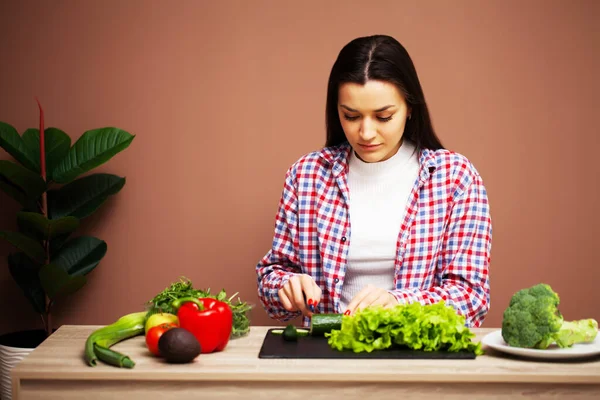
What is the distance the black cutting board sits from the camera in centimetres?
177

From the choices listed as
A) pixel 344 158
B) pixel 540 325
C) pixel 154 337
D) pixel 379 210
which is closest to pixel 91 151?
pixel 344 158

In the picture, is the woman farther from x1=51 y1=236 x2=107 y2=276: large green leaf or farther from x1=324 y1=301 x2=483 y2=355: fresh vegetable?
x1=51 y1=236 x2=107 y2=276: large green leaf

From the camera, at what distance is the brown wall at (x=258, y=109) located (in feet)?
12.4

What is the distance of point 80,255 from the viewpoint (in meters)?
3.70

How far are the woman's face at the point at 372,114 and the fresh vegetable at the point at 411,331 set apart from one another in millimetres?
728

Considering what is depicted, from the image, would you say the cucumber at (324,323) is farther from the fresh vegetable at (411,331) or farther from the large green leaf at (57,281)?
the large green leaf at (57,281)

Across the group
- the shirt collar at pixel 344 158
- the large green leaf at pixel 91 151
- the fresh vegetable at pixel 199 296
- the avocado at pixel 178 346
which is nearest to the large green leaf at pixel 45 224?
the large green leaf at pixel 91 151

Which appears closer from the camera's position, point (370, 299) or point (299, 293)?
point (370, 299)

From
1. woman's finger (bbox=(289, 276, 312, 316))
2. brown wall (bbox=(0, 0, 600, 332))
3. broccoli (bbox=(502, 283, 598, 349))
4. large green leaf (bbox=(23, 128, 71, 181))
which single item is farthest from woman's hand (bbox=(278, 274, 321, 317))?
large green leaf (bbox=(23, 128, 71, 181))

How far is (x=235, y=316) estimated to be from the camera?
2004 mm

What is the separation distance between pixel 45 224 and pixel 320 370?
2.28 metres

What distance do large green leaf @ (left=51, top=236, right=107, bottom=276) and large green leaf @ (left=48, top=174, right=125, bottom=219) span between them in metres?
0.15

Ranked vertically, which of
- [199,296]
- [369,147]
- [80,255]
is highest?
[369,147]

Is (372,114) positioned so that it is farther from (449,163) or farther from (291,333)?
(291,333)
